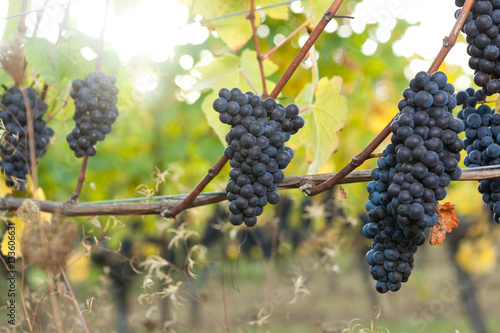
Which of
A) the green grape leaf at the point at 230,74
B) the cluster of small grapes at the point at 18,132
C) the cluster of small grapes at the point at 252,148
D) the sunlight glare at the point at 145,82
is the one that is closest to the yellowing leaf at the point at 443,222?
the cluster of small grapes at the point at 252,148

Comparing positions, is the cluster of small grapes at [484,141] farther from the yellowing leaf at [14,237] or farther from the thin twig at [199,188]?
the yellowing leaf at [14,237]

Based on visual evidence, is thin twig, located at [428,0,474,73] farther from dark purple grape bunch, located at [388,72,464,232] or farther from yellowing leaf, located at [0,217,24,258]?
yellowing leaf, located at [0,217,24,258]

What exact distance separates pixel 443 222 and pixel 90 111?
88 cm

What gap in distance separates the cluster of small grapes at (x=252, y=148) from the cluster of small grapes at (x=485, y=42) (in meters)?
0.33

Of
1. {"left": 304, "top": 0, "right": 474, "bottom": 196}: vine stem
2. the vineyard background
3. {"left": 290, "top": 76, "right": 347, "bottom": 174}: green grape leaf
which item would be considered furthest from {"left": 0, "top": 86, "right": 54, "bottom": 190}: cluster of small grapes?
{"left": 304, "top": 0, "right": 474, "bottom": 196}: vine stem

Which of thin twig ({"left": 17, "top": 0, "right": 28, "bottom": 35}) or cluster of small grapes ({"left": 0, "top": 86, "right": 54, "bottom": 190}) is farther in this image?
thin twig ({"left": 17, "top": 0, "right": 28, "bottom": 35})

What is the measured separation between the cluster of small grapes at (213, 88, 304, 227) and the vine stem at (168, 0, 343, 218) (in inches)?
3.2

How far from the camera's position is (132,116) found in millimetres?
4395

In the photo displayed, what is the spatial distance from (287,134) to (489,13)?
1.36 feet

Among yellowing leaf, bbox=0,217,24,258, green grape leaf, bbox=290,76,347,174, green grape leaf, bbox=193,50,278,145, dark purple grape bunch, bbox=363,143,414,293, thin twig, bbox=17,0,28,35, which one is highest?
thin twig, bbox=17,0,28,35

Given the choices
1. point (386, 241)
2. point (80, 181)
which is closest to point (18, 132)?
point (80, 181)

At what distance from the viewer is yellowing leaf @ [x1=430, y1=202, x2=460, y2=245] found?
85 centimetres

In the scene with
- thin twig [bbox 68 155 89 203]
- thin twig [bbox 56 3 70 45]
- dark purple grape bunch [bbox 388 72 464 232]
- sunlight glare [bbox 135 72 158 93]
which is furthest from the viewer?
sunlight glare [bbox 135 72 158 93]

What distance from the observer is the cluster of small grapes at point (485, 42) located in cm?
80
